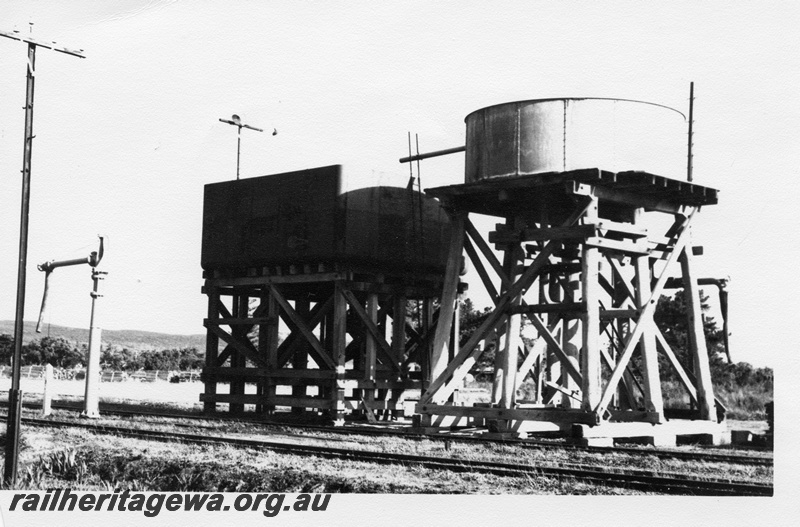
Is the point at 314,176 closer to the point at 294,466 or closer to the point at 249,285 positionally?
the point at 249,285

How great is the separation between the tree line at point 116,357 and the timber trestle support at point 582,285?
1309 cm

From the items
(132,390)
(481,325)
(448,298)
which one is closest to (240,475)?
(481,325)

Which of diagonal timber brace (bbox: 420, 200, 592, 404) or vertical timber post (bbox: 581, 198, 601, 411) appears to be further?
diagonal timber brace (bbox: 420, 200, 592, 404)

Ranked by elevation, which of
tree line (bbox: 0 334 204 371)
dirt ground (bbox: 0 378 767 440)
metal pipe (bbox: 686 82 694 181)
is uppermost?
metal pipe (bbox: 686 82 694 181)

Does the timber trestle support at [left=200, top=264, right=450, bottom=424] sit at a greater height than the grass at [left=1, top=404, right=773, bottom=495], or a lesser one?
greater

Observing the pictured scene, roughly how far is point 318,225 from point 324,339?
4.64 meters

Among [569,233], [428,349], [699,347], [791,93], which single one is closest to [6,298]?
[569,233]

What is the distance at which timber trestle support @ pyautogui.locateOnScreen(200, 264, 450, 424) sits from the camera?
83.9 feet

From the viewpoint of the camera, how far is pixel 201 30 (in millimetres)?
14469

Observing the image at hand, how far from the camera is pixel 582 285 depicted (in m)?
19.3

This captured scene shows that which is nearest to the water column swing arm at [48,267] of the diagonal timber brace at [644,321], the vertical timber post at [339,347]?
the vertical timber post at [339,347]

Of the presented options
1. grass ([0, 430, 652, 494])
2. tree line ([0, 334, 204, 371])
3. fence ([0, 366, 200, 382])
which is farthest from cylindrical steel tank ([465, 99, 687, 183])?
fence ([0, 366, 200, 382])

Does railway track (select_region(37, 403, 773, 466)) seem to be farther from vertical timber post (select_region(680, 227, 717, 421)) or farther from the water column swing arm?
the water column swing arm

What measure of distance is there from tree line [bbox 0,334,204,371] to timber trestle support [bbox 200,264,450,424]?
191 inches
